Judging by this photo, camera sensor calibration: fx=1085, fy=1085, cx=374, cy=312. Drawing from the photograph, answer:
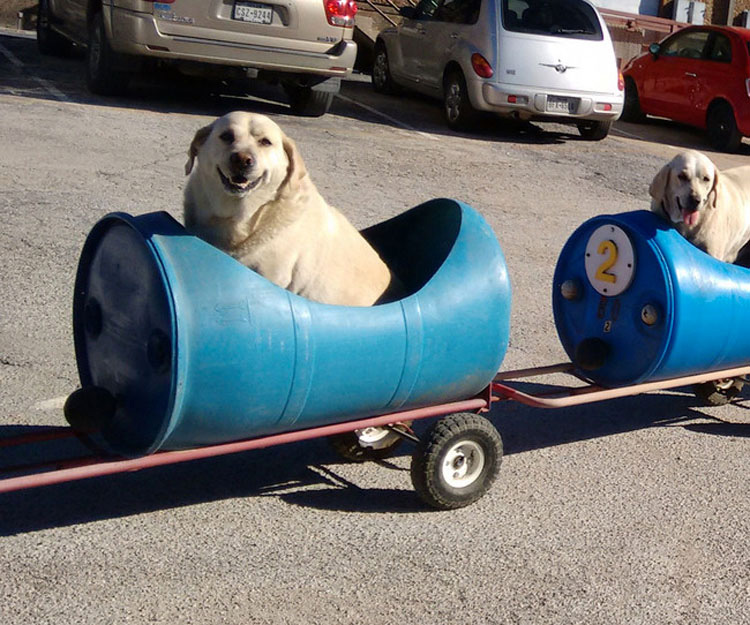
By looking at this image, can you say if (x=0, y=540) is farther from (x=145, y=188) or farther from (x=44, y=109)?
(x=44, y=109)

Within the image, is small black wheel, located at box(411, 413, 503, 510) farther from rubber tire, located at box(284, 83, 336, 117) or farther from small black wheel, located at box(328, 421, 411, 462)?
rubber tire, located at box(284, 83, 336, 117)

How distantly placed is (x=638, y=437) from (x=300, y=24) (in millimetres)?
7159

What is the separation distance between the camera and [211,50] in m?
10.9

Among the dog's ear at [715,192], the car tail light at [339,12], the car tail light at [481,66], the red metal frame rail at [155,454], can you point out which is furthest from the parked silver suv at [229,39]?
the red metal frame rail at [155,454]

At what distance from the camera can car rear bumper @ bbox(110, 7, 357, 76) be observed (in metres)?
10.7

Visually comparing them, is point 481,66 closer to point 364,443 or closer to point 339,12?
point 339,12

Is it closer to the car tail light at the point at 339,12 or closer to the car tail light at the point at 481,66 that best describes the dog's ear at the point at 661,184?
the car tail light at the point at 339,12

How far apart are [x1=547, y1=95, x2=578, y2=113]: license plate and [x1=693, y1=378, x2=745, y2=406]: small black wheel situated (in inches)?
272

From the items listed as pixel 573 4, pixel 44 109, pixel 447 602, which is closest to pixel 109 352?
pixel 447 602

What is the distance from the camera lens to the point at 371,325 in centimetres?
389

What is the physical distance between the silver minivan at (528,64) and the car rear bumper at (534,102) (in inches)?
0.4

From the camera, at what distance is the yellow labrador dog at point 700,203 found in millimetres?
5172

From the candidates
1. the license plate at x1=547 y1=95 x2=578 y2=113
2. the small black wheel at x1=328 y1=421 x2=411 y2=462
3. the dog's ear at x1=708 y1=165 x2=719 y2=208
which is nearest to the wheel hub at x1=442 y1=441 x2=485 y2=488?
the small black wheel at x1=328 y1=421 x2=411 y2=462

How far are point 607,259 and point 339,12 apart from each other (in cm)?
705
